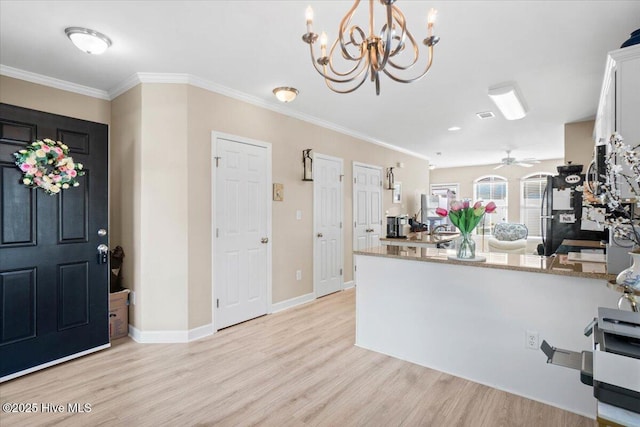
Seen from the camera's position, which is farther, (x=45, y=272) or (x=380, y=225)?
(x=380, y=225)

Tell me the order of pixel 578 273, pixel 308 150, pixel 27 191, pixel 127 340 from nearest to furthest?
pixel 578 273 → pixel 27 191 → pixel 127 340 → pixel 308 150

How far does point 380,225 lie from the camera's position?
5.94m

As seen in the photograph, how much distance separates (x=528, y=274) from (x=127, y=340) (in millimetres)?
3540

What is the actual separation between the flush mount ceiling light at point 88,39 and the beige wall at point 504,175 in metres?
9.31

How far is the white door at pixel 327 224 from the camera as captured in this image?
4.54m

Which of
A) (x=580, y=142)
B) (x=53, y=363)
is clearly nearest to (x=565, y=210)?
(x=580, y=142)

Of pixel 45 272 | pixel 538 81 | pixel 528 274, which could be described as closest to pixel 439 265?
pixel 528 274

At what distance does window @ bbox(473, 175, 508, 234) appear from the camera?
9000 mm

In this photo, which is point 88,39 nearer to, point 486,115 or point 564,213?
point 486,115

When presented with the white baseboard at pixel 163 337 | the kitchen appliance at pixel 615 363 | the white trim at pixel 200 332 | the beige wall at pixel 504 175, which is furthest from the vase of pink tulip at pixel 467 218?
the beige wall at pixel 504 175

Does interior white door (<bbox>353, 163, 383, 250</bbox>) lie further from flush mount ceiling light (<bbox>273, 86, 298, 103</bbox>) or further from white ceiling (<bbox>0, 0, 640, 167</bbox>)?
flush mount ceiling light (<bbox>273, 86, 298, 103</bbox>)

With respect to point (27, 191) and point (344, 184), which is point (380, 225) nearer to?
point (344, 184)

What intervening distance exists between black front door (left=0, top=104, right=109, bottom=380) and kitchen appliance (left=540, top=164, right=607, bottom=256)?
510 centimetres

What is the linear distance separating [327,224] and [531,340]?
298 centimetres
